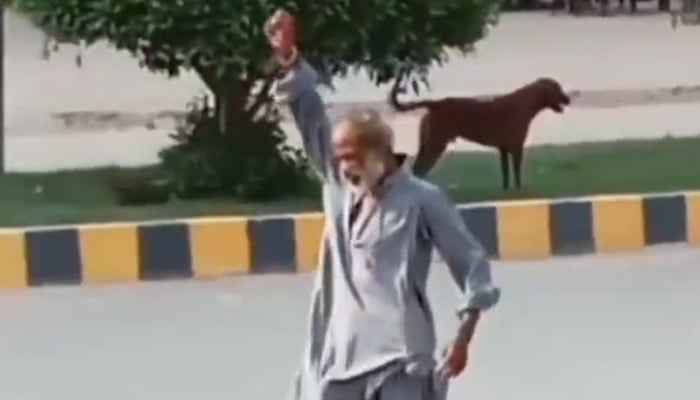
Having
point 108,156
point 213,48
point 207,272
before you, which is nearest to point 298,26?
point 213,48

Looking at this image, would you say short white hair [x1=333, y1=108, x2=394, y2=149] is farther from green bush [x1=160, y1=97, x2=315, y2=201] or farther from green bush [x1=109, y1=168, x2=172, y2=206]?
green bush [x1=109, y1=168, x2=172, y2=206]

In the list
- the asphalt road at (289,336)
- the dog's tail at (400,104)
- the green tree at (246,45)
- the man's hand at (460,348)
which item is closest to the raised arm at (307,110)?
the man's hand at (460,348)

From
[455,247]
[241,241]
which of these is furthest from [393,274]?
[241,241]

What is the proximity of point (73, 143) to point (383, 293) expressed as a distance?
10856 millimetres

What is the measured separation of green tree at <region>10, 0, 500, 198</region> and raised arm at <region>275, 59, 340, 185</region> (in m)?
4.39

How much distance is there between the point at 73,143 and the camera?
50.3 feet

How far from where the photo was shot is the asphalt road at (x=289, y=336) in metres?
7.22

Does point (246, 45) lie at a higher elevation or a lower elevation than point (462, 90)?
higher

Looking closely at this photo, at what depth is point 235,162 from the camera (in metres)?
10.4

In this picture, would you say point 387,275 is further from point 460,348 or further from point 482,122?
point 482,122

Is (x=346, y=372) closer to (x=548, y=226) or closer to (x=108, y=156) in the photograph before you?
(x=548, y=226)

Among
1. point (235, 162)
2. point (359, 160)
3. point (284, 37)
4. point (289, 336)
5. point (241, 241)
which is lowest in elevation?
point (289, 336)

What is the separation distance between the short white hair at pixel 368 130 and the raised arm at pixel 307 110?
38 centimetres

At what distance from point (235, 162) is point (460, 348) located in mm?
5801
